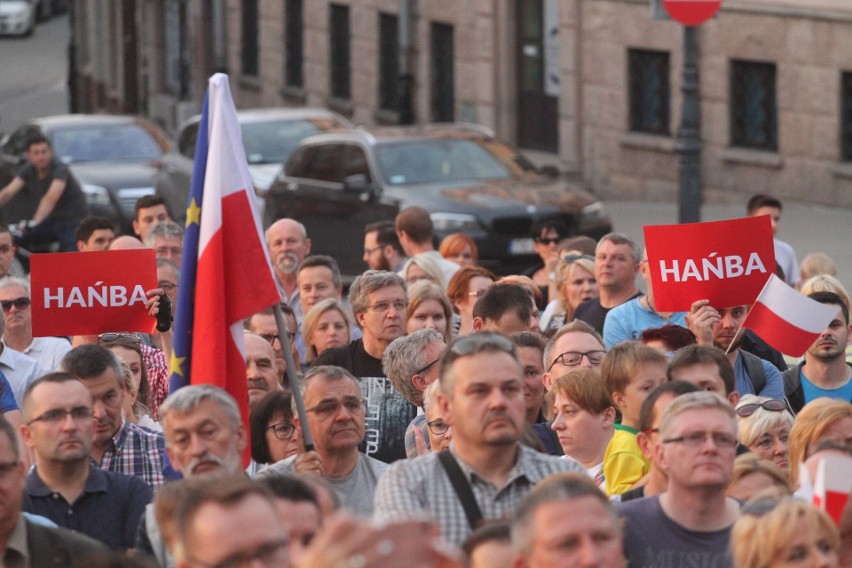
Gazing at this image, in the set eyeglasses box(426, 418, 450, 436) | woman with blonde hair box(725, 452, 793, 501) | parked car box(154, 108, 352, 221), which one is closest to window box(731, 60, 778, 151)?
parked car box(154, 108, 352, 221)

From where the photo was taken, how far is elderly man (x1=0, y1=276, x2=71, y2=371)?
10.4m

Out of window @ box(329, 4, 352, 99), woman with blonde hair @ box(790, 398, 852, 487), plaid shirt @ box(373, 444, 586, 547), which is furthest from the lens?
window @ box(329, 4, 352, 99)

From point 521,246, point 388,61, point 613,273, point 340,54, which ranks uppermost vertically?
point 340,54

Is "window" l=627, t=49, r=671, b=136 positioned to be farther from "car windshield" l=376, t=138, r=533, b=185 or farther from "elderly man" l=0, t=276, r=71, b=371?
"elderly man" l=0, t=276, r=71, b=371

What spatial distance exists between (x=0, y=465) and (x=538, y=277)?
821 centimetres

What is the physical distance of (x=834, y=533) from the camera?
5711 millimetres

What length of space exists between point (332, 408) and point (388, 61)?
25.0 m

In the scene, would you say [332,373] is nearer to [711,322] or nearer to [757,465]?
[757,465]

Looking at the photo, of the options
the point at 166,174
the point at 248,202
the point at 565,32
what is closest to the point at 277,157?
the point at 166,174

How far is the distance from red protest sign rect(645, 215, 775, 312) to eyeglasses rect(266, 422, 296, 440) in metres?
2.55

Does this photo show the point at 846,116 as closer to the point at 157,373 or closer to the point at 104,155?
the point at 104,155

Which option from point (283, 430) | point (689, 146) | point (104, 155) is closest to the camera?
point (283, 430)

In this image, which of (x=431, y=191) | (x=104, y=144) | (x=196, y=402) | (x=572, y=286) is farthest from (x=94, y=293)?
(x=104, y=144)

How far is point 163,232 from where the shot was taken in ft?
42.0
